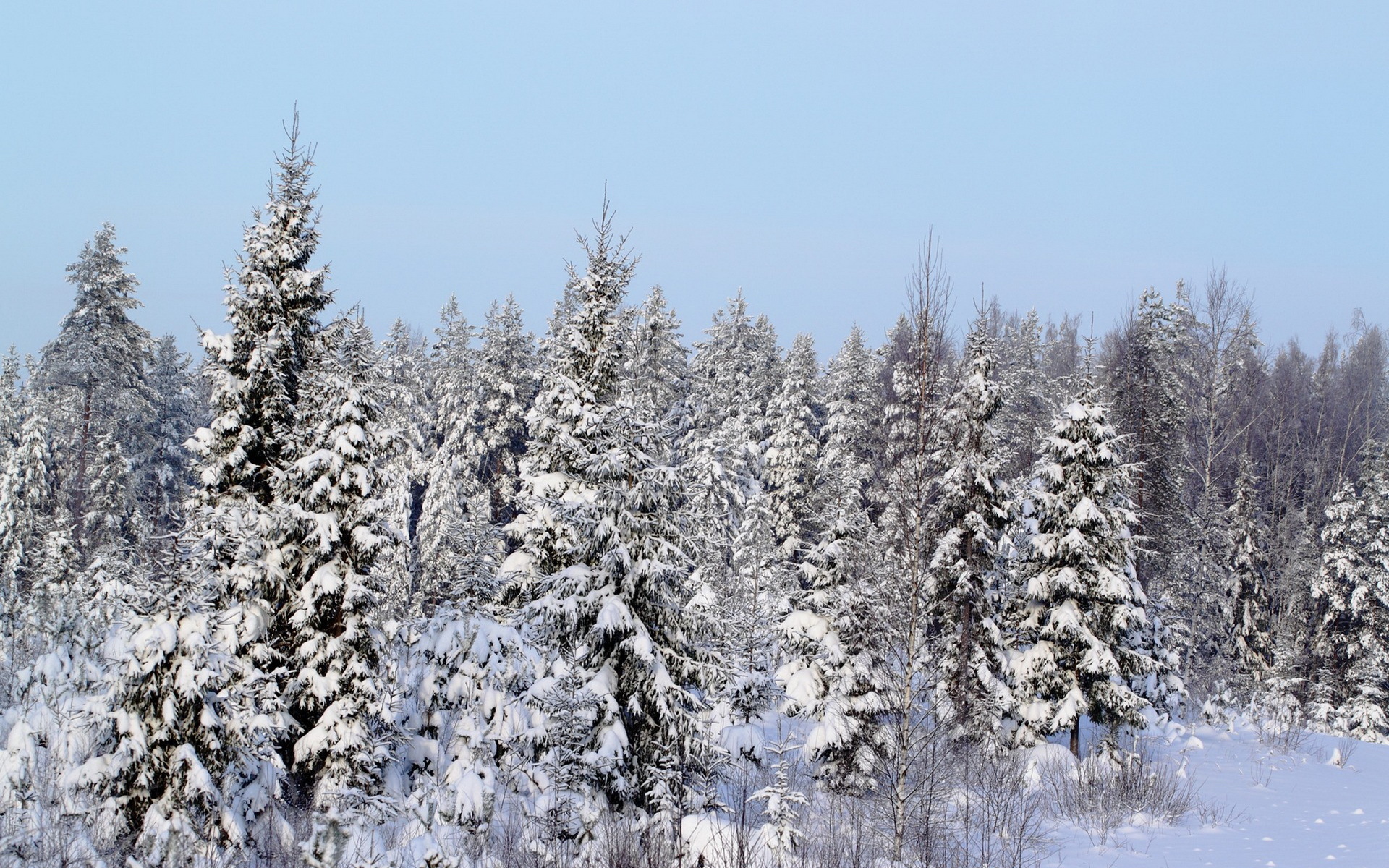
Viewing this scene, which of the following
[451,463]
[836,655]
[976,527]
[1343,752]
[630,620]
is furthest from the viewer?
[451,463]

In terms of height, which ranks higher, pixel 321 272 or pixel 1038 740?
pixel 321 272

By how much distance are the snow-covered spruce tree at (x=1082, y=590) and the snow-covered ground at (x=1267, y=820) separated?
2.59 metres

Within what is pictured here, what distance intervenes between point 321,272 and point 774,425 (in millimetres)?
29913

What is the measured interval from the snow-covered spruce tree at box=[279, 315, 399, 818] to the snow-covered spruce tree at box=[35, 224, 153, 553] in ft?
82.0

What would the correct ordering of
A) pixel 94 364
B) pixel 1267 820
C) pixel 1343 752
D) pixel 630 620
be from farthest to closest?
1. pixel 94 364
2. pixel 1343 752
3. pixel 1267 820
4. pixel 630 620

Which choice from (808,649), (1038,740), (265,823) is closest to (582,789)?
(265,823)

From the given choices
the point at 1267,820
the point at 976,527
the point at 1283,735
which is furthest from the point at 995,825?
the point at 1283,735

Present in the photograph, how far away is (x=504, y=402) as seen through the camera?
1734 inches

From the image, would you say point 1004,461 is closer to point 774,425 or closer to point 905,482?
point 905,482

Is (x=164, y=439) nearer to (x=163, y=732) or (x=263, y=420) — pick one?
(x=263, y=420)

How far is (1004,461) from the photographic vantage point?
22062mm

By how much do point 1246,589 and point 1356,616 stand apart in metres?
4.72

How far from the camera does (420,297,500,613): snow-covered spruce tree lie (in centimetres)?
3569

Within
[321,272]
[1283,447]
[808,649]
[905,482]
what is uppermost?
[1283,447]
